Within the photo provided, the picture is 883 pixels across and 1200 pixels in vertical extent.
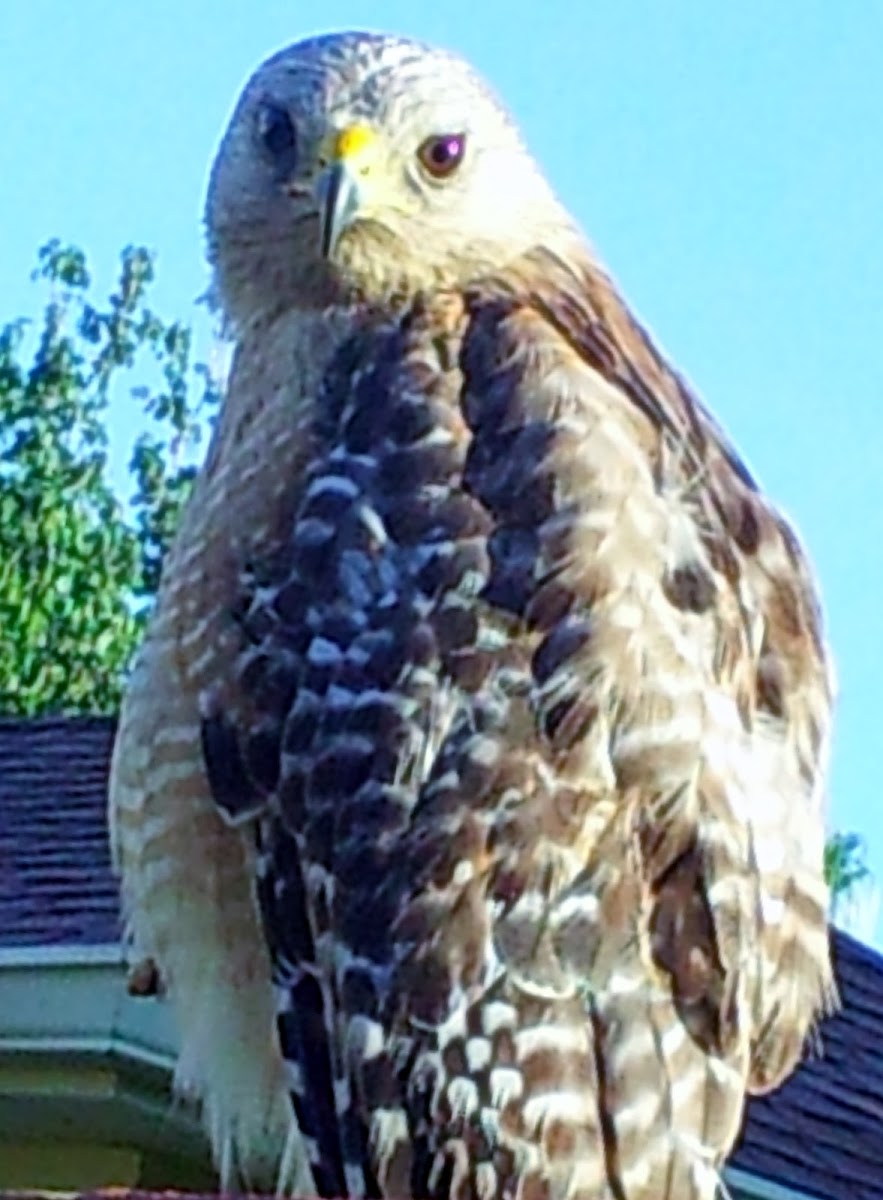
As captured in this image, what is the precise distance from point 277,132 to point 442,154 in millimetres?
248

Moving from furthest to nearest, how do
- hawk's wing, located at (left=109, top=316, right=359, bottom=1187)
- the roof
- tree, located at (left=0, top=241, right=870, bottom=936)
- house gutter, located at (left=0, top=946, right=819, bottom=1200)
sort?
tree, located at (left=0, top=241, right=870, bottom=936)
the roof
house gutter, located at (left=0, top=946, right=819, bottom=1200)
hawk's wing, located at (left=109, top=316, right=359, bottom=1187)

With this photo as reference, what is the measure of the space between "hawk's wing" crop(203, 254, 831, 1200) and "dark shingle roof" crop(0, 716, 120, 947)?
3973mm

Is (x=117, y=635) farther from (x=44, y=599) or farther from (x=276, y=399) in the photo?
(x=276, y=399)

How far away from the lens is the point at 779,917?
5391mm

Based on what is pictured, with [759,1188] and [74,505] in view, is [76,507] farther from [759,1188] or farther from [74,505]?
[759,1188]

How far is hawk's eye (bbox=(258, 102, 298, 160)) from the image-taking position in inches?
240

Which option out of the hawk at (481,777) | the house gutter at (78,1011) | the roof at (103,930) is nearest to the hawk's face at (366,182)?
the hawk at (481,777)

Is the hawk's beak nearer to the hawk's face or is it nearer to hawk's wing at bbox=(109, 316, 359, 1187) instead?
the hawk's face

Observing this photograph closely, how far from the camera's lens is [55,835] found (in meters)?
11.1

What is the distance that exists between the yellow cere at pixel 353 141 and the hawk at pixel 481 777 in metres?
0.30

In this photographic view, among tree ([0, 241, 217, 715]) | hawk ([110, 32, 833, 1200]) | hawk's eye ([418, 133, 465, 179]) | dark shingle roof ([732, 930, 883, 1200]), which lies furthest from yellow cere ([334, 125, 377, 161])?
tree ([0, 241, 217, 715])

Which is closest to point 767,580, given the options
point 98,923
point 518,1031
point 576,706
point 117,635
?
point 576,706

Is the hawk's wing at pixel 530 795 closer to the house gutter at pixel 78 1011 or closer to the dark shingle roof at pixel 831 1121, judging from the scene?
the house gutter at pixel 78 1011

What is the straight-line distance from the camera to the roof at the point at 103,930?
33.0 feet
